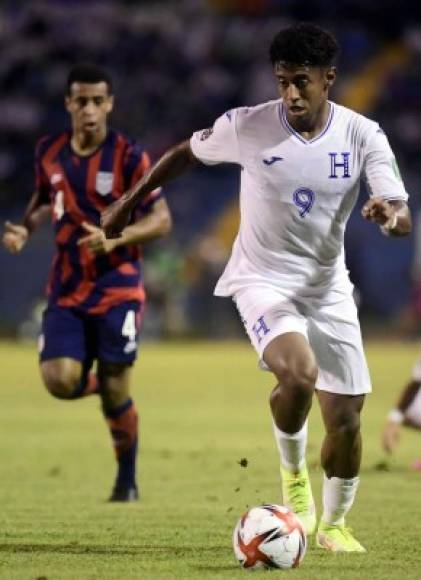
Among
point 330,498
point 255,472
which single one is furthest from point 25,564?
point 255,472

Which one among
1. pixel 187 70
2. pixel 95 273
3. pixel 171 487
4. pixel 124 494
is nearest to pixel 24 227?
pixel 95 273

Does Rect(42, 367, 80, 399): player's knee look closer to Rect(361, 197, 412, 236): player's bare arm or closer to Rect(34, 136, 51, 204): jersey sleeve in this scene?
Rect(34, 136, 51, 204): jersey sleeve

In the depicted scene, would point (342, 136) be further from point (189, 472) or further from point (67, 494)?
point (189, 472)

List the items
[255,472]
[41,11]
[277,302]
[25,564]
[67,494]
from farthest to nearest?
[41,11], [255,472], [67,494], [277,302], [25,564]

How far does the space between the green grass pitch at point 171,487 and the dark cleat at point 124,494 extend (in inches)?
3.6

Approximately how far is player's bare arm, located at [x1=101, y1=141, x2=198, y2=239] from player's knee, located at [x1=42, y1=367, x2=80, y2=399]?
6.49ft

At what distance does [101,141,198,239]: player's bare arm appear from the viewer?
6.95 metres

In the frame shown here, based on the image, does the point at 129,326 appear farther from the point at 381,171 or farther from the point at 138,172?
the point at 381,171

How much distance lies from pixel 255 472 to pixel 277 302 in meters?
3.69

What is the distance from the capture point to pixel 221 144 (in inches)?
270

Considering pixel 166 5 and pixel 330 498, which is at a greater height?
pixel 166 5

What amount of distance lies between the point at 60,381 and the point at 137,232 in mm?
939

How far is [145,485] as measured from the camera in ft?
31.7

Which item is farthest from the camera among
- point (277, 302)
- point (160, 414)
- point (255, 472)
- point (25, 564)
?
point (160, 414)
